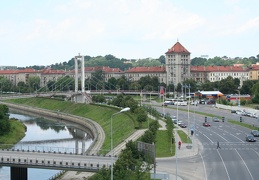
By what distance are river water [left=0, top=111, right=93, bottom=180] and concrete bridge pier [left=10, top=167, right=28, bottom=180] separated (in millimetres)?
3862

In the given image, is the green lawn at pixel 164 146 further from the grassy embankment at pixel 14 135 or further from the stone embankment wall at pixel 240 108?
the stone embankment wall at pixel 240 108

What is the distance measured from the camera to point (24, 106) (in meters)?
163

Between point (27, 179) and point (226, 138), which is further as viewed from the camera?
point (226, 138)

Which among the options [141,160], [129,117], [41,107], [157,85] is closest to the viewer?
[141,160]

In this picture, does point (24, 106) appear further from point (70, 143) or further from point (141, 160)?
point (141, 160)

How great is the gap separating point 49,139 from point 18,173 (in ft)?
129

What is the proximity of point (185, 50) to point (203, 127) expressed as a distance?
112 metres

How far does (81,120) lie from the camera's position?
121 m

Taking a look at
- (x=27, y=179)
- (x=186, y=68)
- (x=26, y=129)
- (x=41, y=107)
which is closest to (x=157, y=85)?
(x=186, y=68)

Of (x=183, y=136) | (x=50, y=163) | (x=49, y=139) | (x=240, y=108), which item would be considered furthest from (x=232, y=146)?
(x=240, y=108)

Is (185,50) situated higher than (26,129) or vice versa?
(185,50)

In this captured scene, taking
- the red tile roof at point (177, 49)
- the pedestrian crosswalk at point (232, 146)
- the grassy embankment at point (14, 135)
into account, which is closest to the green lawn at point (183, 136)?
the pedestrian crosswalk at point (232, 146)

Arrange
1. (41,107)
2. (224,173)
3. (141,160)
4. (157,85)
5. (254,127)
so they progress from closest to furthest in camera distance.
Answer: (141,160)
(224,173)
(254,127)
(41,107)
(157,85)

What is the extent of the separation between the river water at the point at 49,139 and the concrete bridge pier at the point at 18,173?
12.7 feet
